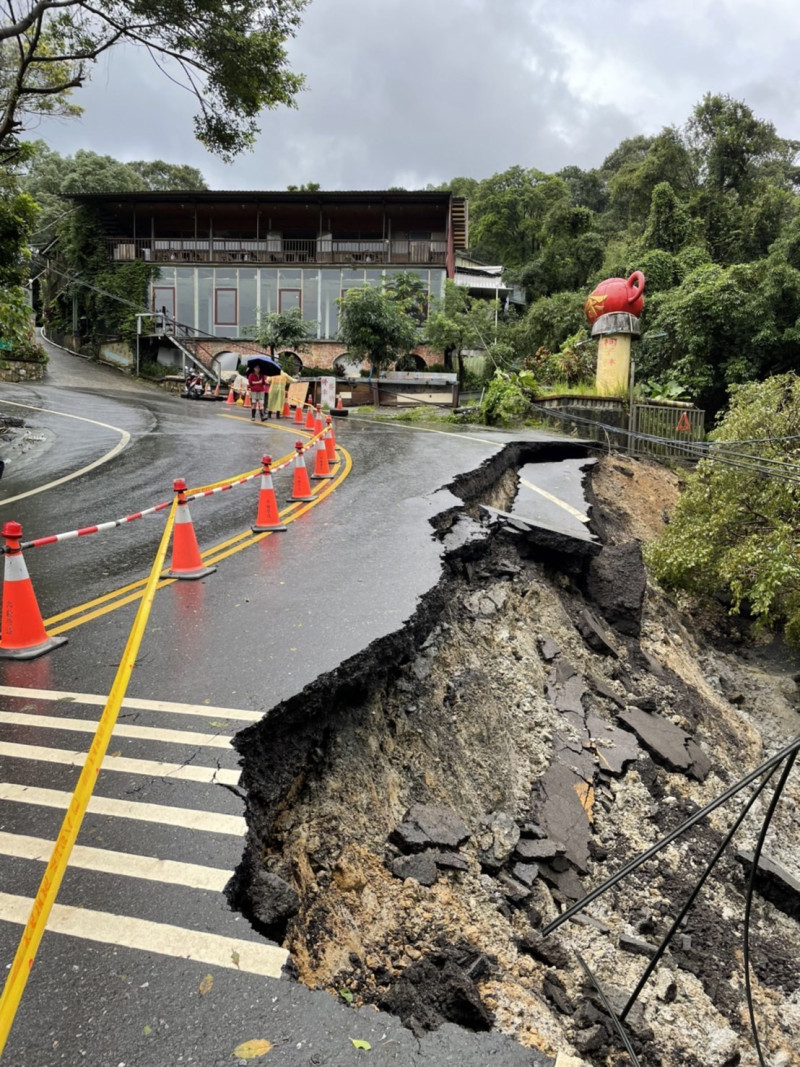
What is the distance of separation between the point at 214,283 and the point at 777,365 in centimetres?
2632

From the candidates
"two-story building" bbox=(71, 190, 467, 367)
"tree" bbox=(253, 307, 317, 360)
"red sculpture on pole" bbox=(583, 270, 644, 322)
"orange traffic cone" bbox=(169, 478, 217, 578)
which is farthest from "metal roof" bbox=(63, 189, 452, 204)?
"orange traffic cone" bbox=(169, 478, 217, 578)

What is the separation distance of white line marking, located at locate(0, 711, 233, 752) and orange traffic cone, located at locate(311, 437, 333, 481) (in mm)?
8259

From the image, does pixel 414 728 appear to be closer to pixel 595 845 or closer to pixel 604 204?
pixel 595 845

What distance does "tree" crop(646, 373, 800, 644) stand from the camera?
11.2m

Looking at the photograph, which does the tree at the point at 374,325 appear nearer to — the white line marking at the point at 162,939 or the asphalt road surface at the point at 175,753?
the asphalt road surface at the point at 175,753

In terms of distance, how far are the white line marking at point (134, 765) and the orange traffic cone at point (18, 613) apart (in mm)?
1472

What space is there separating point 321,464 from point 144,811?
30.8 feet

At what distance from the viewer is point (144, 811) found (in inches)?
128

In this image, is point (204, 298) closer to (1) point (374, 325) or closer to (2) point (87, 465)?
(1) point (374, 325)

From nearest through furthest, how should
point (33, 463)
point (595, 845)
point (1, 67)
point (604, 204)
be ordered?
point (595, 845) → point (33, 463) → point (1, 67) → point (604, 204)

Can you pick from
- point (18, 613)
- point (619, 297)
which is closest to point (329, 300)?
point (619, 297)

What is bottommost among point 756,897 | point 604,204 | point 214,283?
point 756,897

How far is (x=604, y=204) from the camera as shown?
58156 millimetres

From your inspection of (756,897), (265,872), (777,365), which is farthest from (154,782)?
(777,365)
